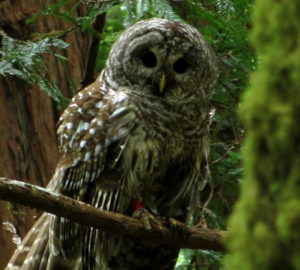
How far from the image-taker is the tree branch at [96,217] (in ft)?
8.08

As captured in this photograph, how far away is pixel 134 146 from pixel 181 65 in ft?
2.03

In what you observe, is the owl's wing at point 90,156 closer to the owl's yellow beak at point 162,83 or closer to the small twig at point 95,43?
the owl's yellow beak at point 162,83

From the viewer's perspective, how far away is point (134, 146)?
3.80m

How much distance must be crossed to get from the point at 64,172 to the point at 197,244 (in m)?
0.97

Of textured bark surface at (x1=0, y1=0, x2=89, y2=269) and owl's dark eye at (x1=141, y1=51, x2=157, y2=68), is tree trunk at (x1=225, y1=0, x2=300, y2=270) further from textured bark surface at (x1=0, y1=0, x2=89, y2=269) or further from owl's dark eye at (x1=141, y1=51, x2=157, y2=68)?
textured bark surface at (x1=0, y1=0, x2=89, y2=269)

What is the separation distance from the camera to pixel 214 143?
489cm

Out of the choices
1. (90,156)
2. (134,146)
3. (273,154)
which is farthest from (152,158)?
(273,154)

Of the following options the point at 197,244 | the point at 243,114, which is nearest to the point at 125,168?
the point at 197,244

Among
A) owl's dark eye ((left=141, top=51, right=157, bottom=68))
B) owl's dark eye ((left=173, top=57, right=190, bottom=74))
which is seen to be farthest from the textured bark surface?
owl's dark eye ((left=173, top=57, right=190, bottom=74))

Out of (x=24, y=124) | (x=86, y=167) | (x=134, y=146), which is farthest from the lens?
(x=24, y=124)

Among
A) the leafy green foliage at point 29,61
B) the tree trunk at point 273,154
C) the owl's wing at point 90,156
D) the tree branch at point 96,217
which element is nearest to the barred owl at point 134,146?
the owl's wing at point 90,156

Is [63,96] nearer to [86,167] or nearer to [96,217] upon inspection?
[86,167]

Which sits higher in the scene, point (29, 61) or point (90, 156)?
point (29, 61)

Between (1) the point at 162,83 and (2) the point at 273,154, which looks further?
(1) the point at 162,83
